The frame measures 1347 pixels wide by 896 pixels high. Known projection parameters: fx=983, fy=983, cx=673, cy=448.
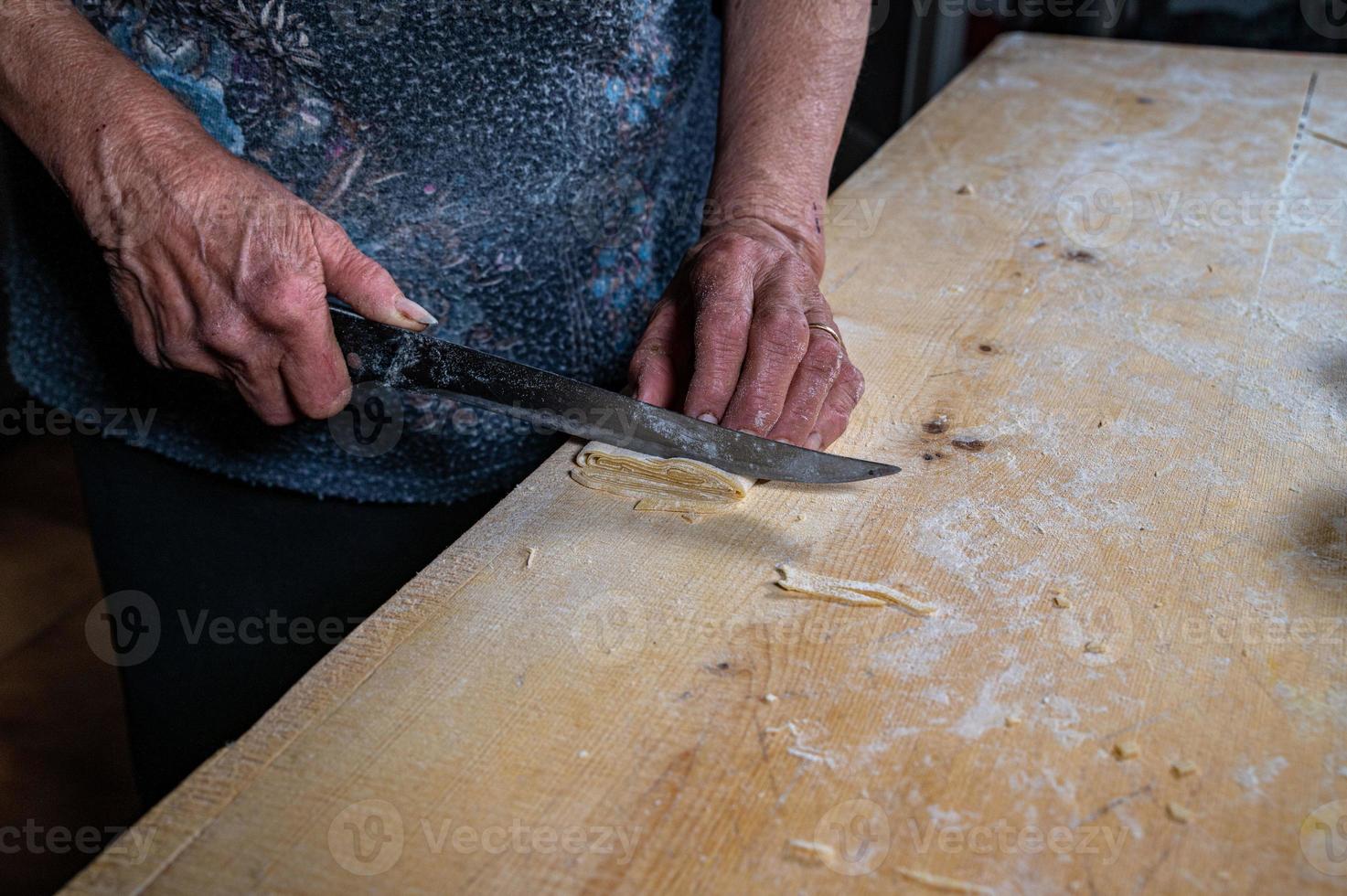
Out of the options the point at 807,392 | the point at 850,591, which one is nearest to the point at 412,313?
the point at 807,392

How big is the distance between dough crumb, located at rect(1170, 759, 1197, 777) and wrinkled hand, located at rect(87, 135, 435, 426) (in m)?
0.77

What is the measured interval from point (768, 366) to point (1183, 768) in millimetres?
525

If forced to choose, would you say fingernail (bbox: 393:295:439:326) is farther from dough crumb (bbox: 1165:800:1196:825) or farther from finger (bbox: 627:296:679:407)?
dough crumb (bbox: 1165:800:1196:825)

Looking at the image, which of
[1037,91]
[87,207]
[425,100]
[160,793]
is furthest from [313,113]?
[1037,91]

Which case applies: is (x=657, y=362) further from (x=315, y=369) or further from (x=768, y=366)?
(x=315, y=369)

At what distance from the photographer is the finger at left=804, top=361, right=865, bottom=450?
1005 mm

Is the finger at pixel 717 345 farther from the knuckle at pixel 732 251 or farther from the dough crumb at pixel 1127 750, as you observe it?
the dough crumb at pixel 1127 750

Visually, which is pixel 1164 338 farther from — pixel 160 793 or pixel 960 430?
pixel 160 793

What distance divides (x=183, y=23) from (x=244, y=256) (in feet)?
0.98

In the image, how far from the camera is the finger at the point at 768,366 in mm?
995

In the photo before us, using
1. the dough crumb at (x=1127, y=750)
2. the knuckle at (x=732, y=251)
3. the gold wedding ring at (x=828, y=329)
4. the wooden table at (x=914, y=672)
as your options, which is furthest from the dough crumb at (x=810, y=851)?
the knuckle at (x=732, y=251)

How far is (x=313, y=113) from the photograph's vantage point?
111cm

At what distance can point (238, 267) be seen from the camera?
1.00 meters

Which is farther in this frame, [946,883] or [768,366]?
[768,366]
